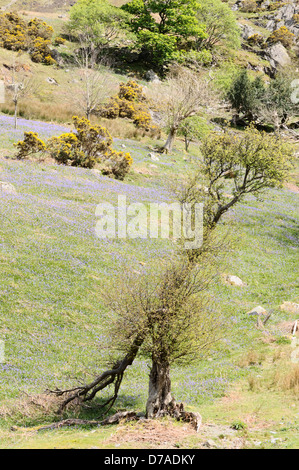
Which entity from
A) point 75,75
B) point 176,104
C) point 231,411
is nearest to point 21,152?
point 176,104

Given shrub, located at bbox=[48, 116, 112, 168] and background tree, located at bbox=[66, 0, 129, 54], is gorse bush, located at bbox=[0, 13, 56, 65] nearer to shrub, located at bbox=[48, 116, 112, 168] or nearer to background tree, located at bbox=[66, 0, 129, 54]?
background tree, located at bbox=[66, 0, 129, 54]

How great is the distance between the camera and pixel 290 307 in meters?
24.8

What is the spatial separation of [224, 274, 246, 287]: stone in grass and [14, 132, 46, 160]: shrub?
22.5 metres

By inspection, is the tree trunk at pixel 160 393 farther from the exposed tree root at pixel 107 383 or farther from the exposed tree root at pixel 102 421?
the exposed tree root at pixel 107 383

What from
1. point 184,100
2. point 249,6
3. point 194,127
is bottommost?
point 194,127

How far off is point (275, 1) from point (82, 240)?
159710 millimetres

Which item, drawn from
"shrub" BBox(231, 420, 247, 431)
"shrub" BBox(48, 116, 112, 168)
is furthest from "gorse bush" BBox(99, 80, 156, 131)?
"shrub" BBox(231, 420, 247, 431)

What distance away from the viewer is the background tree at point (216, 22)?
9894cm

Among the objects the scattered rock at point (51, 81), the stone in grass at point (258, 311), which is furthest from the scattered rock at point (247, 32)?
the stone in grass at point (258, 311)

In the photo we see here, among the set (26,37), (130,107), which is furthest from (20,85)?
(26,37)

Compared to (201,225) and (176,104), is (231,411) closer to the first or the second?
(201,225)

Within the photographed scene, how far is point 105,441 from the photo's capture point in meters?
10.7

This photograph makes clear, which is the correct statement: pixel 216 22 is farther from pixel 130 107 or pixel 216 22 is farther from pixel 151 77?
pixel 130 107

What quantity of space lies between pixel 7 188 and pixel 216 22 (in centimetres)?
8865
